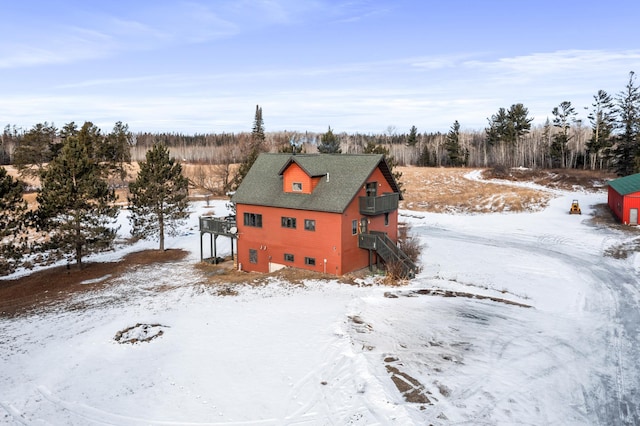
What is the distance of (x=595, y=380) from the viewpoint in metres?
17.4

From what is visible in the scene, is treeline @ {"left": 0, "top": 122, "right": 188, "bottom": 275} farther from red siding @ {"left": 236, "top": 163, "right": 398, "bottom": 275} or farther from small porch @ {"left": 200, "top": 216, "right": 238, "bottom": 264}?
red siding @ {"left": 236, "top": 163, "right": 398, "bottom": 275}

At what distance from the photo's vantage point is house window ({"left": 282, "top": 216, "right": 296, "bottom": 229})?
1248 inches

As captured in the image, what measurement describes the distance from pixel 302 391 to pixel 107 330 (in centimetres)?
1128

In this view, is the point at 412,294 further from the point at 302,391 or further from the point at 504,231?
the point at 504,231

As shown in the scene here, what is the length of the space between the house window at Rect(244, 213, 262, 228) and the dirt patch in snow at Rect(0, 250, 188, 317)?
9525mm

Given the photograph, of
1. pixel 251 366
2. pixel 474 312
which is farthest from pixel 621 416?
pixel 251 366

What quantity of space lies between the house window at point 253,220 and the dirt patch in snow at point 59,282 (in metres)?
9.53

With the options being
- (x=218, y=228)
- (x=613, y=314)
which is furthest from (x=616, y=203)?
(x=218, y=228)

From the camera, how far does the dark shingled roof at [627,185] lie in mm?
46884

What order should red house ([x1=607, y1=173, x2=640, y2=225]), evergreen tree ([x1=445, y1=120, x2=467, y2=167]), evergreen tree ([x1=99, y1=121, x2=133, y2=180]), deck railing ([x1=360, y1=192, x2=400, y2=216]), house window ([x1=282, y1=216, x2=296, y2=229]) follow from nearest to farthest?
deck railing ([x1=360, y1=192, x2=400, y2=216]), house window ([x1=282, y1=216, x2=296, y2=229]), red house ([x1=607, y1=173, x2=640, y2=225]), evergreen tree ([x1=99, y1=121, x2=133, y2=180]), evergreen tree ([x1=445, y1=120, x2=467, y2=167])

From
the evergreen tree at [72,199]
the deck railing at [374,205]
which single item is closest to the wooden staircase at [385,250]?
the deck railing at [374,205]

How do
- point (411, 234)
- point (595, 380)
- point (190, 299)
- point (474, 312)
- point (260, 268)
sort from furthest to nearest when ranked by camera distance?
1. point (411, 234)
2. point (260, 268)
3. point (190, 299)
4. point (474, 312)
5. point (595, 380)

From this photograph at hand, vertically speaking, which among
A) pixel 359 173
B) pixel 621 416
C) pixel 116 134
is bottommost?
pixel 621 416

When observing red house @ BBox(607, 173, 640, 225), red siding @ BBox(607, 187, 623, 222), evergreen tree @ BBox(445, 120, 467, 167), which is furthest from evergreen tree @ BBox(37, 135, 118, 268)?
evergreen tree @ BBox(445, 120, 467, 167)
